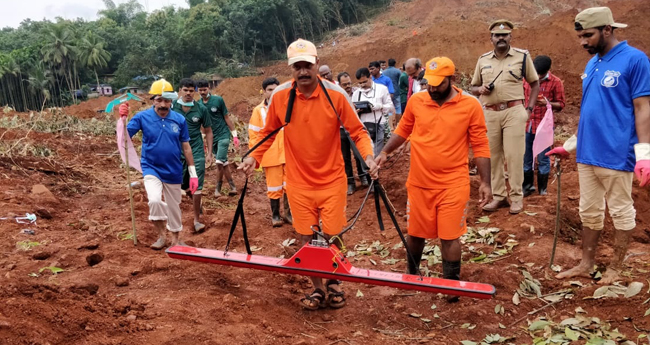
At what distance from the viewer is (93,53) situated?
51.3m

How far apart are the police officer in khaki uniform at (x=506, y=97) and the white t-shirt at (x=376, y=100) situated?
6.53ft

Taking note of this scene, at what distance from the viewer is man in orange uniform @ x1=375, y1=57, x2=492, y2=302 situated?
3977 millimetres

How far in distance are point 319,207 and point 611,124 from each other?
2.42 m

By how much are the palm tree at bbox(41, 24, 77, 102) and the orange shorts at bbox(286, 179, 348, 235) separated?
5362 centimetres

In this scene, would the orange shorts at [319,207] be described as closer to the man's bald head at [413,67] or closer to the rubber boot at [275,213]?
the rubber boot at [275,213]

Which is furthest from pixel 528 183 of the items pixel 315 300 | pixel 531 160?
pixel 315 300

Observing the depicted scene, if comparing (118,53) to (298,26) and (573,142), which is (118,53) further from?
(573,142)

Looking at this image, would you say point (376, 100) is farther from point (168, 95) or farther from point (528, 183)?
point (168, 95)

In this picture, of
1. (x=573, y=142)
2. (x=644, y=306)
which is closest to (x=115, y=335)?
(x=644, y=306)

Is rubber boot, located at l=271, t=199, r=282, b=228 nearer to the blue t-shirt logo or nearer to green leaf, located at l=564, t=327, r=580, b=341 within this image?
green leaf, located at l=564, t=327, r=580, b=341

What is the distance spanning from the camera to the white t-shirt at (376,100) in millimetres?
7828

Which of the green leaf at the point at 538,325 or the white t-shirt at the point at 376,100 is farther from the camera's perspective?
the white t-shirt at the point at 376,100

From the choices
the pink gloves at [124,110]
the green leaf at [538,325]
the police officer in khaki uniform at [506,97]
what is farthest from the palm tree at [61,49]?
the green leaf at [538,325]

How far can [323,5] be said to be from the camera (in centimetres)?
4828
